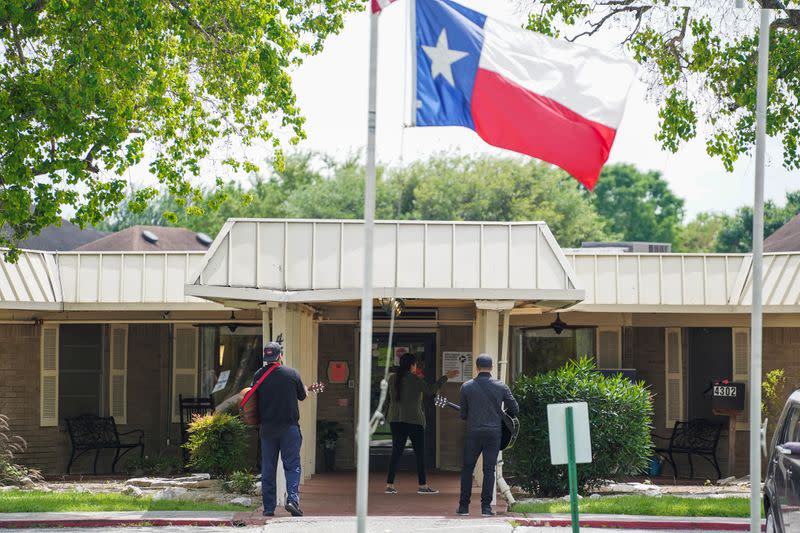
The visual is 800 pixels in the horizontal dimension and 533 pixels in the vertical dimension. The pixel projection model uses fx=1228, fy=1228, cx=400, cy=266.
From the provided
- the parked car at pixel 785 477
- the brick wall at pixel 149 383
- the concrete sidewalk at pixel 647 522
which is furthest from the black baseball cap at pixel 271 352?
the brick wall at pixel 149 383

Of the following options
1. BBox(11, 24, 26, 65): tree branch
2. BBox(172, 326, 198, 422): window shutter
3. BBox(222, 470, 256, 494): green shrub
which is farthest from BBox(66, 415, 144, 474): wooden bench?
BBox(11, 24, 26, 65): tree branch

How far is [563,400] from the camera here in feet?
47.1

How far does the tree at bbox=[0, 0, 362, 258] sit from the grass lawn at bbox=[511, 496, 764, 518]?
21.3 ft

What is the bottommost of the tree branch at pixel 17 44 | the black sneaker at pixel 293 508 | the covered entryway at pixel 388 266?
the black sneaker at pixel 293 508

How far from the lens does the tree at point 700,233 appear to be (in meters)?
71.0

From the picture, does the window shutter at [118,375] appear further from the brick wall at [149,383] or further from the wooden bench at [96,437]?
the wooden bench at [96,437]

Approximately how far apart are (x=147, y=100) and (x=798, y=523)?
9744mm

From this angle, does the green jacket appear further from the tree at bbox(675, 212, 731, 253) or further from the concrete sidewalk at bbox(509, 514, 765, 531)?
the tree at bbox(675, 212, 731, 253)

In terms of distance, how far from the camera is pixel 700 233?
7256cm

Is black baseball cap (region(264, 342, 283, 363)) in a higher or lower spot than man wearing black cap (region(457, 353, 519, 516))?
higher

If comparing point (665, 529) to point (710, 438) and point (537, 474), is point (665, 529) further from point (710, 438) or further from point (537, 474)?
point (710, 438)

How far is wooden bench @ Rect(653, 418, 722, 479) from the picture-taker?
19797 millimetres

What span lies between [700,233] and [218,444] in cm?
6082

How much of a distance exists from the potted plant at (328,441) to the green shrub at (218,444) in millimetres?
3836
